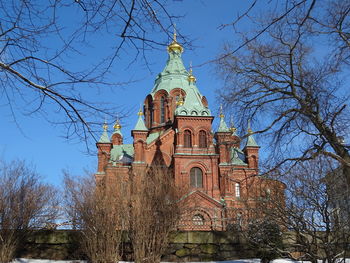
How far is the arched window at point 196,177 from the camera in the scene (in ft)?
102

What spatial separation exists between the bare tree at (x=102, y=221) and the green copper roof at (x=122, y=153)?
22.8m

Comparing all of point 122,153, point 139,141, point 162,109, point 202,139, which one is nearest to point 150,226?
point 202,139

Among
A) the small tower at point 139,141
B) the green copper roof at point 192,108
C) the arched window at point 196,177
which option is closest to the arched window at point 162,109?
the small tower at point 139,141

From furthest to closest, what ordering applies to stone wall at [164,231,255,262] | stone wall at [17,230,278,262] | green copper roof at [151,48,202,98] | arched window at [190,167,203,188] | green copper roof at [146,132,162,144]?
green copper roof at [151,48,202,98]
green copper roof at [146,132,162,144]
arched window at [190,167,203,188]
stone wall at [164,231,255,262]
stone wall at [17,230,278,262]

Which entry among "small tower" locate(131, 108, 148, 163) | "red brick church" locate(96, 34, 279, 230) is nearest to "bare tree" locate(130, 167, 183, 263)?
"red brick church" locate(96, 34, 279, 230)

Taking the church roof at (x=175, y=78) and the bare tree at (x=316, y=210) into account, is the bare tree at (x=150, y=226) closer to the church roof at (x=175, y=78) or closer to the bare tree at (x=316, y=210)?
the bare tree at (x=316, y=210)

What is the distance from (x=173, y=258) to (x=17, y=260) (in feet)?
16.6

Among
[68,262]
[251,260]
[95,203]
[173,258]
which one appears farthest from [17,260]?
[251,260]

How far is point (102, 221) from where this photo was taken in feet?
35.9

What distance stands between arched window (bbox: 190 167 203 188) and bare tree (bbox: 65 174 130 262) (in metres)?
18.4

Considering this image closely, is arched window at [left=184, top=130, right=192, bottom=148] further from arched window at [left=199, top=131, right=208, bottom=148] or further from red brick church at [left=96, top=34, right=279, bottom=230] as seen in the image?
arched window at [left=199, top=131, right=208, bottom=148]

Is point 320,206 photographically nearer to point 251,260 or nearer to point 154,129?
point 251,260

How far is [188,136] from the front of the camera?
3225 cm

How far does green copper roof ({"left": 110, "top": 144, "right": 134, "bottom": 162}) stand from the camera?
119 feet
